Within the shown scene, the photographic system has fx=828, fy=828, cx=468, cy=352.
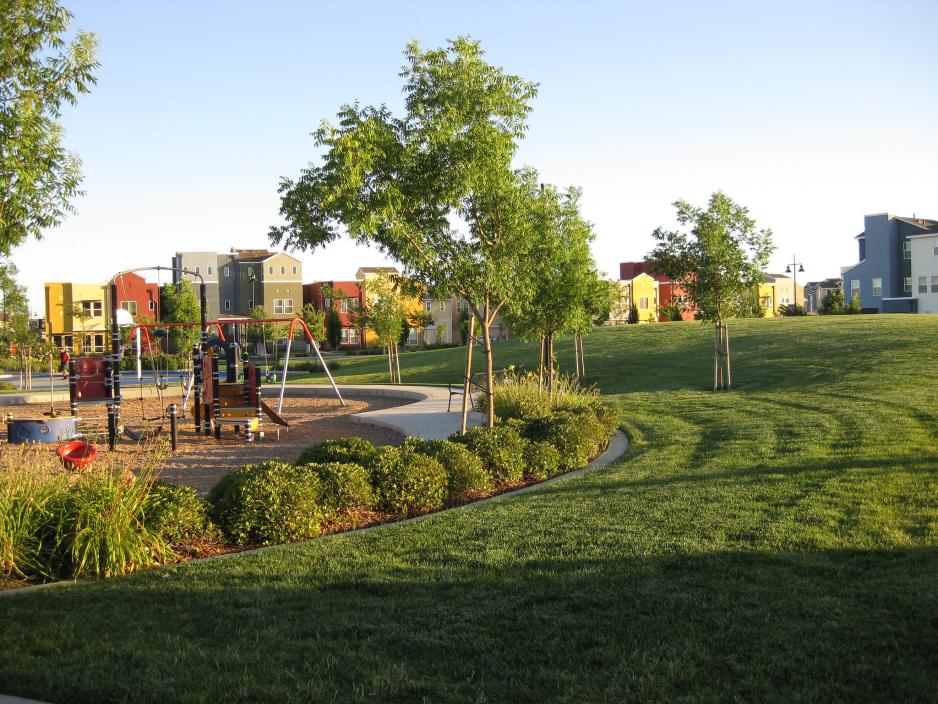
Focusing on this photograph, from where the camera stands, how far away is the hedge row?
23.1 ft

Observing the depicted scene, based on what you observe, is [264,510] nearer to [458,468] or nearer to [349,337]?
[458,468]

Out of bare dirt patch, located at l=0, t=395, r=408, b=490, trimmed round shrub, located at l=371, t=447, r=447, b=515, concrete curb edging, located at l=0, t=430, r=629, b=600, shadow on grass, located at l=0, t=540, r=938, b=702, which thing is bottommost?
bare dirt patch, located at l=0, t=395, r=408, b=490

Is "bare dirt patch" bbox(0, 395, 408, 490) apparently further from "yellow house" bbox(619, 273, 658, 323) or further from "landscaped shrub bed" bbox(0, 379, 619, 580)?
"yellow house" bbox(619, 273, 658, 323)

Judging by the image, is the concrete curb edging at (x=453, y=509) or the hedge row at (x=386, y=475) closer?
the concrete curb edging at (x=453, y=509)

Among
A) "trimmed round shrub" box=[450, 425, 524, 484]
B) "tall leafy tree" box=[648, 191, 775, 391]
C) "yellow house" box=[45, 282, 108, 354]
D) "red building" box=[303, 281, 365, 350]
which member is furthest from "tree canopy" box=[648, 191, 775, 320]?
"yellow house" box=[45, 282, 108, 354]

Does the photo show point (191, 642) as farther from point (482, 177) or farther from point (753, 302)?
point (753, 302)

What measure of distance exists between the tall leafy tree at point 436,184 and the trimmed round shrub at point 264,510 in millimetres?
3865

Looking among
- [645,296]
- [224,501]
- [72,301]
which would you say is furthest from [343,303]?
[224,501]

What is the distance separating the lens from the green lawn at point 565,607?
399cm

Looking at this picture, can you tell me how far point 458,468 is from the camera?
8.82 meters

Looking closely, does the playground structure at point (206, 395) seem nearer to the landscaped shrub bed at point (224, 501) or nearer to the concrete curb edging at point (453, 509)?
the landscaped shrub bed at point (224, 501)

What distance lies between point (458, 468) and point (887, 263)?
65.7m

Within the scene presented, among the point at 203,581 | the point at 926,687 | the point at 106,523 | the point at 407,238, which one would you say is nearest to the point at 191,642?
the point at 203,581

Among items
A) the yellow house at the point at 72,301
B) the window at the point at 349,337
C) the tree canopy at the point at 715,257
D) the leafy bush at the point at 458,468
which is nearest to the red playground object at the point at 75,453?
the leafy bush at the point at 458,468
